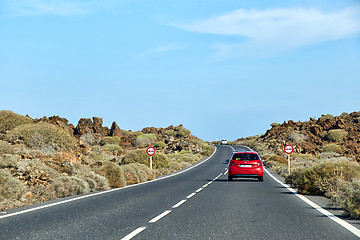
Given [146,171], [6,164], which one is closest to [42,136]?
[146,171]

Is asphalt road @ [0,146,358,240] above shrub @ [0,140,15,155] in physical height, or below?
below

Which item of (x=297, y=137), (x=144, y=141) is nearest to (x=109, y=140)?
(x=144, y=141)

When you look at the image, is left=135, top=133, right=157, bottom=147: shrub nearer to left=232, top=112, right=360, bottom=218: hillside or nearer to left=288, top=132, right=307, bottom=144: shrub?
left=232, top=112, right=360, bottom=218: hillside

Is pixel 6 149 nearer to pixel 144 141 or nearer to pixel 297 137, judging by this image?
pixel 144 141

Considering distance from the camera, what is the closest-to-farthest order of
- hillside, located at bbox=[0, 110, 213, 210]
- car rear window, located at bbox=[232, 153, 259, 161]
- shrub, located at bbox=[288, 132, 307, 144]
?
1. hillside, located at bbox=[0, 110, 213, 210]
2. car rear window, located at bbox=[232, 153, 259, 161]
3. shrub, located at bbox=[288, 132, 307, 144]

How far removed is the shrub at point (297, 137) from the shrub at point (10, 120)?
2470 inches

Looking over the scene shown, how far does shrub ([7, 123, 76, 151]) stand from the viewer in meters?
27.3

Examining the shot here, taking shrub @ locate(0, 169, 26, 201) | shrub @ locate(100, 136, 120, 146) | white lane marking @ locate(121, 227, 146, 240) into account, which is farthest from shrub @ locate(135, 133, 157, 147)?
white lane marking @ locate(121, 227, 146, 240)

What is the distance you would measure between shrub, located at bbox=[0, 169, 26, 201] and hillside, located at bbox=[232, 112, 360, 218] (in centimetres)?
931

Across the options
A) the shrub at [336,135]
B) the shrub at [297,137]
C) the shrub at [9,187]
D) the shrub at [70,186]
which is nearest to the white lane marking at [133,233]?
the shrub at [9,187]

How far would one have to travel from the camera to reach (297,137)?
87125 millimetres

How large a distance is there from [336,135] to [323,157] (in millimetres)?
31130

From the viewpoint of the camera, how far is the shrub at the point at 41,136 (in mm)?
27266

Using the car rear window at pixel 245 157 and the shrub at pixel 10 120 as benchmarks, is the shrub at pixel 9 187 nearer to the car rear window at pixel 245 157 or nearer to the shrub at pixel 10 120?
the car rear window at pixel 245 157
